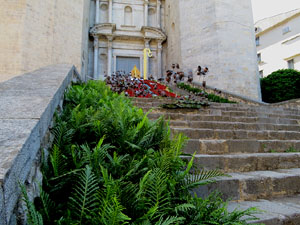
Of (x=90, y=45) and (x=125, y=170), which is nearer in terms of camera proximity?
(x=125, y=170)

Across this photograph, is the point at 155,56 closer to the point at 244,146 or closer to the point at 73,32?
the point at 73,32

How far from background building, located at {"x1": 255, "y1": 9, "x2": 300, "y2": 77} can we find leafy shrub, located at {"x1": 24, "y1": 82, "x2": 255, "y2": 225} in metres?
22.3

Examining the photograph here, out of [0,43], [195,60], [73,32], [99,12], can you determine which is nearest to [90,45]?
[99,12]

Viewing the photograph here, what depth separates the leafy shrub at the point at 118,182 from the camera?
3.75 ft

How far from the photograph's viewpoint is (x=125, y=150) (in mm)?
1912

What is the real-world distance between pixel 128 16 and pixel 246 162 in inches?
695

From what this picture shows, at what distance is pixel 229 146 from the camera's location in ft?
10.0

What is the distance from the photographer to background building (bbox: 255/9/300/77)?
19.7m

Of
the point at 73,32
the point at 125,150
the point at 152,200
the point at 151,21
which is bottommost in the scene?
the point at 152,200

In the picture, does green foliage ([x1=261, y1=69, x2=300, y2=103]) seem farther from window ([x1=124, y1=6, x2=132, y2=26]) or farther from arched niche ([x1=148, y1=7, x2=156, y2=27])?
window ([x1=124, y1=6, x2=132, y2=26])

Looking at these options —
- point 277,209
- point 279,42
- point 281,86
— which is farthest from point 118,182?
point 279,42

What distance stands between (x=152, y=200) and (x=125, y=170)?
33 centimetres

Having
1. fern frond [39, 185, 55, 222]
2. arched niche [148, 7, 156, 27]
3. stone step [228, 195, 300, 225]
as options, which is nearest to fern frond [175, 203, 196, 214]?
stone step [228, 195, 300, 225]

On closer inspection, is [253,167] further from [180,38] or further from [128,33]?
[128,33]
